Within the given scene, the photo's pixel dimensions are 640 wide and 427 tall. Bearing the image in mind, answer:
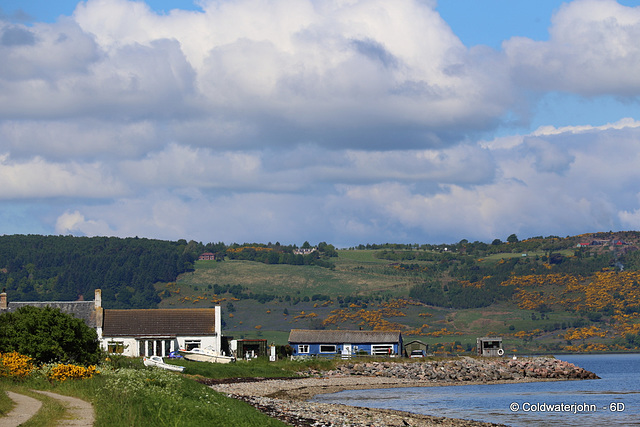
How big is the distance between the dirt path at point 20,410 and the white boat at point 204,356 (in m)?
42.9

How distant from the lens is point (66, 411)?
29.9 metres

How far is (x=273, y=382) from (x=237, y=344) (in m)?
20.5

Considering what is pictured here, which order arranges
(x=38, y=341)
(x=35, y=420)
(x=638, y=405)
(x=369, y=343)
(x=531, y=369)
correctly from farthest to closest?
(x=369, y=343), (x=531, y=369), (x=638, y=405), (x=38, y=341), (x=35, y=420)

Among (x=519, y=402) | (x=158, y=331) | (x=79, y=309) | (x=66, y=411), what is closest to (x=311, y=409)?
(x=519, y=402)

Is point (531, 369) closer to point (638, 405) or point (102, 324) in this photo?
point (638, 405)

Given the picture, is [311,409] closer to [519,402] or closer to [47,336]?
[47,336]

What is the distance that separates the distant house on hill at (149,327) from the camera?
272 feet

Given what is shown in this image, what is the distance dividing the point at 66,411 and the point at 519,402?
3817cm

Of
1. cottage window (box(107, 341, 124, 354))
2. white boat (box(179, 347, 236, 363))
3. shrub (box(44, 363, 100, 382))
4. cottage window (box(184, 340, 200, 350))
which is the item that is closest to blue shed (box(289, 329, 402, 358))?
cottage window (box(184, 340, 200, 350))

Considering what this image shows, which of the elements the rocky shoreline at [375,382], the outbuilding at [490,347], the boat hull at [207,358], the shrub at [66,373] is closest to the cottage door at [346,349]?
the rocky shoreline at [375,382]

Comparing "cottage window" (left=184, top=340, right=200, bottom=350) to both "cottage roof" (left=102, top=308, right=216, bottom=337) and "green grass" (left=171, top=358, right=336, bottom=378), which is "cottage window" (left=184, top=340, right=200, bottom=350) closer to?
"cottage roof" (left=102, top=308, right=216, bottom=337)

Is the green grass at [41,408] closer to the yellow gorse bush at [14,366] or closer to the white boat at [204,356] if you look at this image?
the yellow gorse bush at [14,366]

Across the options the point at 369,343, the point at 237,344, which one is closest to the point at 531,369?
the point at 369,343

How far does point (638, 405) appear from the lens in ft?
191
